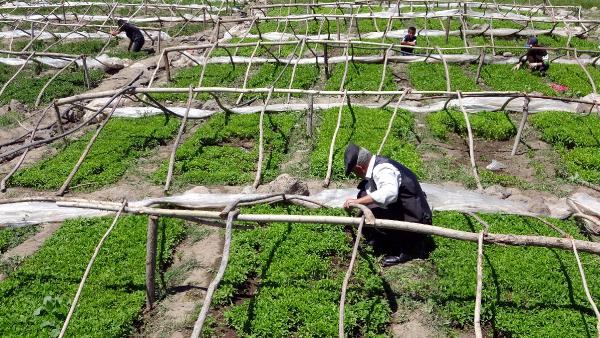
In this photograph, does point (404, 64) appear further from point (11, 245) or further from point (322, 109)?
point (11, 245)

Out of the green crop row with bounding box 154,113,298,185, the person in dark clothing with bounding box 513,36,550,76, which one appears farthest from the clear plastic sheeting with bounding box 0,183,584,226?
the person in dark clothing with bounding box 513,36,550,76

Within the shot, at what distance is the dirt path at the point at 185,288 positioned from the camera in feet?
22.3

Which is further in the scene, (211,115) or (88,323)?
(211,115)

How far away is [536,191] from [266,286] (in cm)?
635

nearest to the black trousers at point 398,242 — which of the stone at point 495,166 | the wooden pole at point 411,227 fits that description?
the wooden pole at point 411,227

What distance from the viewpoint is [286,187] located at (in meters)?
9.25

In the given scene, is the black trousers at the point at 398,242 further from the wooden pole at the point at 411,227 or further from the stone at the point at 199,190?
the stone at the point at 199,190

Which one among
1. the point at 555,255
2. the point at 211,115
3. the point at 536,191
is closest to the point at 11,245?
the point at 211,115

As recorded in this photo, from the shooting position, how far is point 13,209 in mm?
8922

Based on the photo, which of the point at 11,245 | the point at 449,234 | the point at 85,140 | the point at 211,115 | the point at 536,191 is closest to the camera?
the point at 449,234

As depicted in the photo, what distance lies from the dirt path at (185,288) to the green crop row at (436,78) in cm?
975

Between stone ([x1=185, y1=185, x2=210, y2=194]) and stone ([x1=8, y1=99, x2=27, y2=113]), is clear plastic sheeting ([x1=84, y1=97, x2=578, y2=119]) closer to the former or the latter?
stone ([x1=8, y1=99, x2=27, y2=113])

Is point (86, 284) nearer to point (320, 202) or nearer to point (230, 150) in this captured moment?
point (320, 202)

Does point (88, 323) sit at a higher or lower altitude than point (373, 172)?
lower
